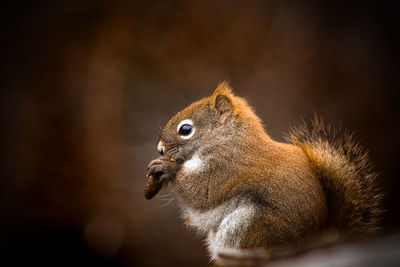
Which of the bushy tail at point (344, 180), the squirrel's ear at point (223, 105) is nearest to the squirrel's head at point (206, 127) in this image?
the squirrel's ear at point (223, 105)

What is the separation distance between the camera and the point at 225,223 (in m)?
1.03

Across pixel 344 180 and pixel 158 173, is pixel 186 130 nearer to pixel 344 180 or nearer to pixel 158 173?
pixel 158 173

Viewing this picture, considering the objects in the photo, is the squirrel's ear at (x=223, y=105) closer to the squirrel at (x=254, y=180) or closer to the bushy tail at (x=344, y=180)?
the squirrel at (x=254, y=180)

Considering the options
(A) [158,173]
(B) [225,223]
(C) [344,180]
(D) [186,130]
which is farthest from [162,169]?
(C) [344,180]

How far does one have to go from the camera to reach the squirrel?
100 cm

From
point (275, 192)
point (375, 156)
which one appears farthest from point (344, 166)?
point (375, 156)

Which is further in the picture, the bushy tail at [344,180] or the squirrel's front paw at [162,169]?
the squirrel's front paw at [162,169]

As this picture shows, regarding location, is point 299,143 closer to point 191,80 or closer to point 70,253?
point 191,80

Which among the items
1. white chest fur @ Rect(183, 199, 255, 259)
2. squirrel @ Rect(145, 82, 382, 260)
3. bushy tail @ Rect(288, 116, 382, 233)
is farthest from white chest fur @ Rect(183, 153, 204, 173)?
bushy tail @ Rect(288, 116, 382, 233)

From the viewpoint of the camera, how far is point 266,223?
3.26ft

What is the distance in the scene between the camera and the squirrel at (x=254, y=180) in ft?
3.29

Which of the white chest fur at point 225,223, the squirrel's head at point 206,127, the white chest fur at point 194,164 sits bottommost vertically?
the white chest fur at point 225,223

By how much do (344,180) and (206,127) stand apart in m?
0.41

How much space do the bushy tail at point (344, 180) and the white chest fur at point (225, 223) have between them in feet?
0.75
